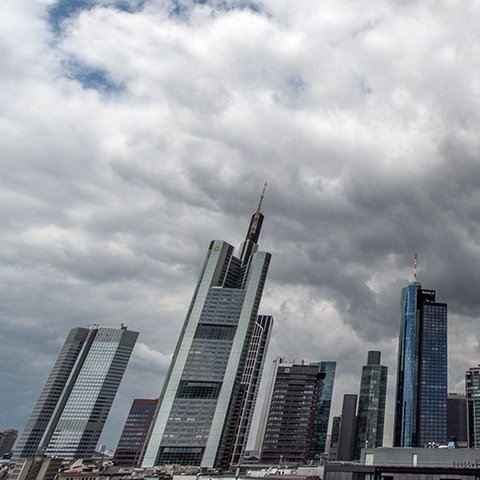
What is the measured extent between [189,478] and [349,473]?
2309 inches

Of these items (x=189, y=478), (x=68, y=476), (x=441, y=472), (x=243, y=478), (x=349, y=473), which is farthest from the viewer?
(x=68, y=476)

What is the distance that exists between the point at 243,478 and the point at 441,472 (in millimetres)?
38434

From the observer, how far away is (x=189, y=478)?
412 feet

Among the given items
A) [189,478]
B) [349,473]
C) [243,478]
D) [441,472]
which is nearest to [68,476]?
[189,478]

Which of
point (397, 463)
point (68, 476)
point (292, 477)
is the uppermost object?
point (397, 463)

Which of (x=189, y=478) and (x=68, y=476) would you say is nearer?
(x=189, y=478)

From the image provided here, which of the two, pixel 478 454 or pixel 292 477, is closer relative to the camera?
pixel 478 454

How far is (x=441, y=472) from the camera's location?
245 feet

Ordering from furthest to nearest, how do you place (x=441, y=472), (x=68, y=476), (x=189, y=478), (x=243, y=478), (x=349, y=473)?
(x=68, y=476)
(x=189, y=478)
(x=243, y=478)
(x=349, y=473)
(x=441, y=472)

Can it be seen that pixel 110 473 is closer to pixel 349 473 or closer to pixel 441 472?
pixel 349 473

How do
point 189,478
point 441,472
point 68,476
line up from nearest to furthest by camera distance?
point 441,472 → point 189,478 → point 68,476

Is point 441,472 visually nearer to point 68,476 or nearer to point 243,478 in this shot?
point 243,478

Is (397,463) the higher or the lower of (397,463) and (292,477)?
the higher

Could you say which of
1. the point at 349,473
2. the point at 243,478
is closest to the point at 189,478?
the point at 243,478
